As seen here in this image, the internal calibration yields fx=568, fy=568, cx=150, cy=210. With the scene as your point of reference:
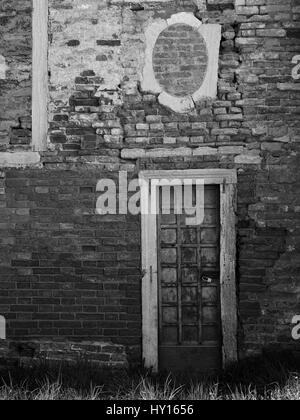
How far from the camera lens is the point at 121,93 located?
229 inches

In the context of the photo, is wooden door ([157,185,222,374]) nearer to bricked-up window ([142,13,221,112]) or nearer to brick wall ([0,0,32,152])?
bricked-up window ([142,13,221,112])

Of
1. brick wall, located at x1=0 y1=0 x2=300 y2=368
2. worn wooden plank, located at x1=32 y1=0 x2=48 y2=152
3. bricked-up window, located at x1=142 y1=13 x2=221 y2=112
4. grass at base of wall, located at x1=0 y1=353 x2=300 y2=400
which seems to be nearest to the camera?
grass at base of wall, located at x1=0 y1=353 x2=300 y2=400

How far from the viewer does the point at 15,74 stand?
592 cm

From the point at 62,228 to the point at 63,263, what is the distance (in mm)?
357

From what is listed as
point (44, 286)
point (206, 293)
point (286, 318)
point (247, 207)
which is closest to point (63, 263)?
point (44, 286)

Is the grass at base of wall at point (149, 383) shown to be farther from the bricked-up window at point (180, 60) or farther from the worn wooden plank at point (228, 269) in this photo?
the bricked-up window at point (180, 60)

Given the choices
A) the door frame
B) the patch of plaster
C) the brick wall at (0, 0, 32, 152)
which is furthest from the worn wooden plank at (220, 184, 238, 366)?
the brick wall at (0, 0, 32, 152)

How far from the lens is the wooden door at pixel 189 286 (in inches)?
227

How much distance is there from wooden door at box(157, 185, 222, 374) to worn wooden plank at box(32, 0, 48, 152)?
5.04 feet

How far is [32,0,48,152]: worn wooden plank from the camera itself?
587cm

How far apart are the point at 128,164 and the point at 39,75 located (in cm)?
131

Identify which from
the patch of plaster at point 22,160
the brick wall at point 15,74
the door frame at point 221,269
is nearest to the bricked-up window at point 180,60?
the door frame at point 221,269

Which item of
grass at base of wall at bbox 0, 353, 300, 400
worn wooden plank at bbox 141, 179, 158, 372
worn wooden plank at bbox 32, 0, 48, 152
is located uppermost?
worn wooden plank at bbox 32, 0, 48, 152

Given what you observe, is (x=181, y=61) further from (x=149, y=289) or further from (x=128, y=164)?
(x=149, y=289)
